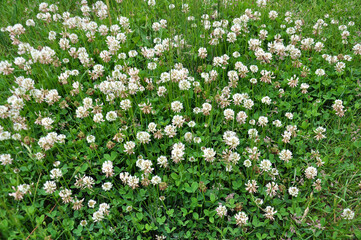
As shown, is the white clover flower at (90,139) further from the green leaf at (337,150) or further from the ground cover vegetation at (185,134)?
the green leaf at (337,150)

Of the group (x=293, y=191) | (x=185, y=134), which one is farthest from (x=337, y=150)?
(x=185, y=134)

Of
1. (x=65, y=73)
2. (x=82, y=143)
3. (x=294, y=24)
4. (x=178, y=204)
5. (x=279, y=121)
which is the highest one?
(x=65, y=73)

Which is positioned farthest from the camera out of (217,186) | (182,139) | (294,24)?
(294,24)

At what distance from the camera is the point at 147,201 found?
2896mm

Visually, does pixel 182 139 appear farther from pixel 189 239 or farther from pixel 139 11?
pixel 139 11

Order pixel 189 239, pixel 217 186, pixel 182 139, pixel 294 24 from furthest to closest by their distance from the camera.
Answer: pixel 294 24, pixel 182 139, pixel 217 186, pixel 189 239

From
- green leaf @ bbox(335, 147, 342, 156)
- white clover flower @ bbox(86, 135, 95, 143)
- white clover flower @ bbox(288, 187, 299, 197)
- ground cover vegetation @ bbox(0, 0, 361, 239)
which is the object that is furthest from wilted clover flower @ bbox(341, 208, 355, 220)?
white clover flower @ bbox(86, 135, 95, 143)

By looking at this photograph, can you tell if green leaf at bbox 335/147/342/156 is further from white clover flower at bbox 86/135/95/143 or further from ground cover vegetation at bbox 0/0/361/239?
white clover flower at bbox 86/135/95/143

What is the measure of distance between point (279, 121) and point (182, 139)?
3.44 feet

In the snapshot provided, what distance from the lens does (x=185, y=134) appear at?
3049 mm

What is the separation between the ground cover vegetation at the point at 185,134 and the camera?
2.74m

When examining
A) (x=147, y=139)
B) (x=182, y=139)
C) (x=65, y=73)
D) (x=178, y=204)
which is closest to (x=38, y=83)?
(x=65, y=73)

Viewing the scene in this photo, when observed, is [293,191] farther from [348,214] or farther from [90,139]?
[90,139]

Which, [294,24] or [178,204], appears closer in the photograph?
[178,204]
